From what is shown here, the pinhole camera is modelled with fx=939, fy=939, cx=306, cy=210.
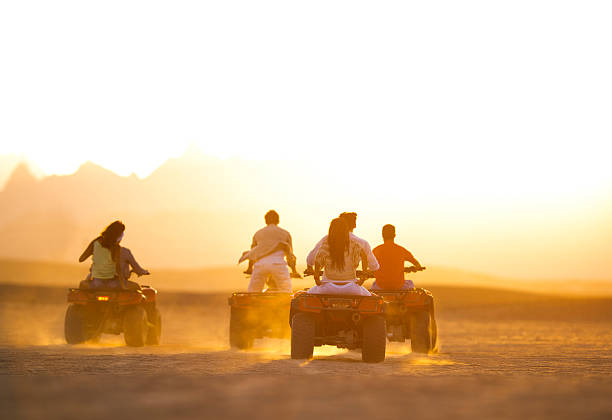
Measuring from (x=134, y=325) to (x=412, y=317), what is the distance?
178 inches

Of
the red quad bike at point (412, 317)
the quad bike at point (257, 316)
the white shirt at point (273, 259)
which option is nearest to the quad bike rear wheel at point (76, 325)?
the quad bike at point (257, 316)

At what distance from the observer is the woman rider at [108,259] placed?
604 inches

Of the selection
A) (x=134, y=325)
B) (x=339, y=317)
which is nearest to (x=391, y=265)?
(x=339, y=317)

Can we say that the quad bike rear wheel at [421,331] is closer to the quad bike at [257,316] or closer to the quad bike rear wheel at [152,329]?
the quad bike at [257,316]

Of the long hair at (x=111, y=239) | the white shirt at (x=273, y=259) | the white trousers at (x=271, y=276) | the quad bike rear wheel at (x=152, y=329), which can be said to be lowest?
the quad bike rear wheel at (x=152, y=329)

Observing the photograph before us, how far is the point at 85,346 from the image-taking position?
15.2m

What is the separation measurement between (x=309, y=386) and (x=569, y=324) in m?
25.2

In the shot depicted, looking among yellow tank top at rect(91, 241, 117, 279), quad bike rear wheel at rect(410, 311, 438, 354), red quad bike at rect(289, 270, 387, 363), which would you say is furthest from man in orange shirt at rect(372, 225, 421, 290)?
yellow tank top at rect(91, 241, 117, 279)

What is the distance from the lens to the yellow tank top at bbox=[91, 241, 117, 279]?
15.4m

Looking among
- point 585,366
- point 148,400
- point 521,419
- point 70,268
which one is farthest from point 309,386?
point 70,268

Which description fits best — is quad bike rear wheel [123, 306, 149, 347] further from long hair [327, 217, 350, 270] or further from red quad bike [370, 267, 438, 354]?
long hair [327, 217, 350, 270]

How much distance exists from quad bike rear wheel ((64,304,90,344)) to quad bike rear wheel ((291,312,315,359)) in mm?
4744

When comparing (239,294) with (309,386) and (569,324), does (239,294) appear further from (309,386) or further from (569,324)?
(569,324)

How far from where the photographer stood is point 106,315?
50.5 feet
